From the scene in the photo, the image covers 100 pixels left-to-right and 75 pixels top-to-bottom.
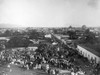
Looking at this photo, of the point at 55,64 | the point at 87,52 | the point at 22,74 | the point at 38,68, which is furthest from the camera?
the point at 87,52

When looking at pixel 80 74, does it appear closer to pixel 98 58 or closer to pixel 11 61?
pixel 98 58

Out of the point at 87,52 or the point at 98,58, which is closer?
the point at 98,58

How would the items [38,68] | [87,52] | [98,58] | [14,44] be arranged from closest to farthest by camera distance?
[38,68], [98,58], [87,52], [14,44]

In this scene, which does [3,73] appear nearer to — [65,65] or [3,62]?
[3,62]

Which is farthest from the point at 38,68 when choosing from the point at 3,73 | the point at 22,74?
the point at 3,73

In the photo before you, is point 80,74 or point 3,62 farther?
point 3,62

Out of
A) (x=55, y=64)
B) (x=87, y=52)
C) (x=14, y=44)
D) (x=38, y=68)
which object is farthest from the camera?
(x=14, y=44)

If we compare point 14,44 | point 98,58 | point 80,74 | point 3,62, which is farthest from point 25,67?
point 14,44

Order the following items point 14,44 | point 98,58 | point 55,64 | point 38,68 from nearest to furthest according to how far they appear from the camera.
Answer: point 38,68 < point 55,64 < point 98,58 < point 14,44
